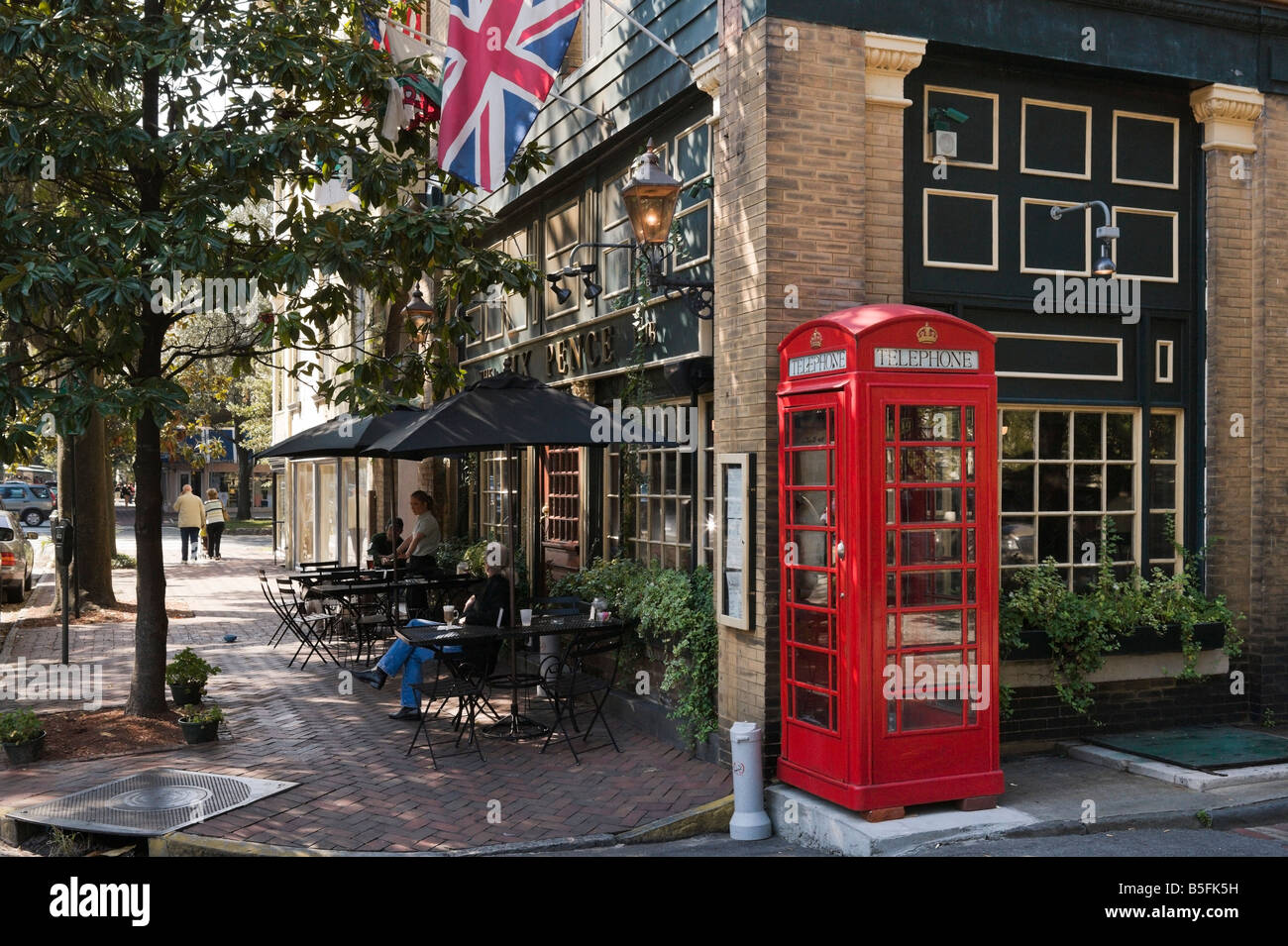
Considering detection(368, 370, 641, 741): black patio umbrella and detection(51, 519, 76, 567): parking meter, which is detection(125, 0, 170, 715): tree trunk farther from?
detection(51, 519, 76, 567): parking meter

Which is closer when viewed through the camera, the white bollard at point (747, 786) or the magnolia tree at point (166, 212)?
the white bollard at point (747, 786)

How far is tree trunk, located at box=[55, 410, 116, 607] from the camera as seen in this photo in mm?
16328

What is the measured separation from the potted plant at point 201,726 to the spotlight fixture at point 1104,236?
7672mm

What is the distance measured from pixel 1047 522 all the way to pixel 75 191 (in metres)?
8.64

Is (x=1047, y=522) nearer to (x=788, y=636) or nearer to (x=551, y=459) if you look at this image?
(x=788, y=636)

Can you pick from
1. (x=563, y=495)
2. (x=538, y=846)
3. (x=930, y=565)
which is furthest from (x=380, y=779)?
(x=563, y=495)

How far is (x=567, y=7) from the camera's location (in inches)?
382

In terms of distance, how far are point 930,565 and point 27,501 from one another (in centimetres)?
4891

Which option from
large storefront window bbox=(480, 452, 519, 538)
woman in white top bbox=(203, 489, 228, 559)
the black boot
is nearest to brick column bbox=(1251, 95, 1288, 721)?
the black boot

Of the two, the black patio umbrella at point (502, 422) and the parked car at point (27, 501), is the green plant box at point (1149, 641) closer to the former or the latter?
the black patio umbrella at point (502, 422)

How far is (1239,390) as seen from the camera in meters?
8.85

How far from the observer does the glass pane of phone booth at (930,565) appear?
6.57m

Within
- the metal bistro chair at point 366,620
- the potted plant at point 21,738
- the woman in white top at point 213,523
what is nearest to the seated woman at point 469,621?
the metal bistro chair at point 366,620

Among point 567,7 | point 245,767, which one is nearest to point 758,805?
point 245,767
